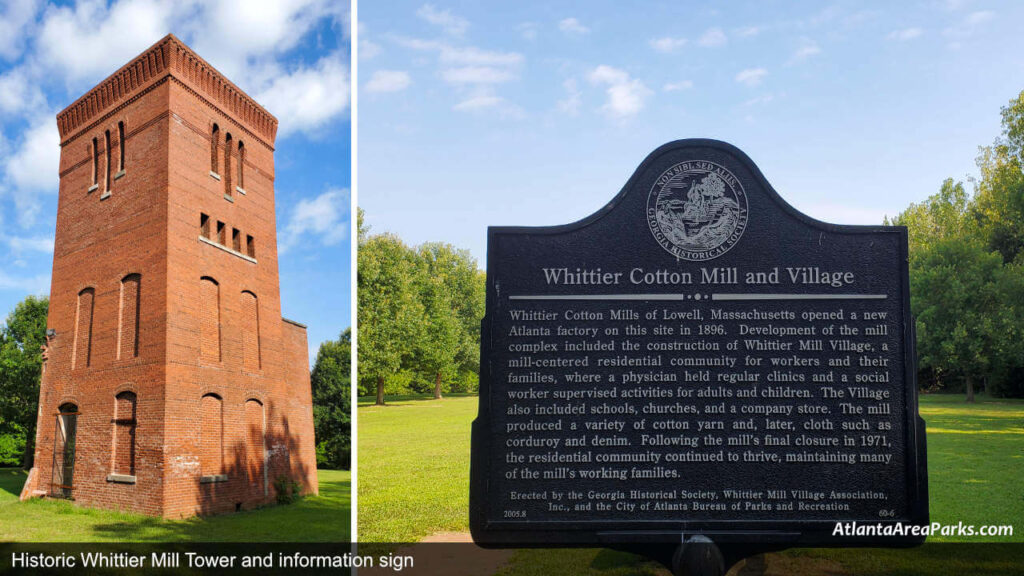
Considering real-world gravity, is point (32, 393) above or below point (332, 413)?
above

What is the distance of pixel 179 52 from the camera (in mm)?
20453

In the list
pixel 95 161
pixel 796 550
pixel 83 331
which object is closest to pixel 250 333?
pixel 83 331

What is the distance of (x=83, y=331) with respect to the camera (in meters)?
21.7

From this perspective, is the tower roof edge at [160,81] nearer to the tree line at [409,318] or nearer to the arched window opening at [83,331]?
the arched window opening at [83,331]

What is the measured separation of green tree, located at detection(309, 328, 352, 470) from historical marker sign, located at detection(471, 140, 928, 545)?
41087 millimetres

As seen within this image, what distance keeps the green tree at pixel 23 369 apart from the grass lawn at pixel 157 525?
2169 cm

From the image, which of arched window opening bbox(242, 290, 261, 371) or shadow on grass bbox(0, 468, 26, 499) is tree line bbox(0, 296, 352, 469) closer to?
shadow on grass bbox(0, 468, 26, 499)

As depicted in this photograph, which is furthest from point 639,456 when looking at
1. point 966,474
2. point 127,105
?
point 127,105

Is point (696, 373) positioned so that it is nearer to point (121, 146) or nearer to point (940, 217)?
point (121, 146)

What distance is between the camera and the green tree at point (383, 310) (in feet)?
132

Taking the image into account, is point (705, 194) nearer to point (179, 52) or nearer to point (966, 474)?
point (966, 474)

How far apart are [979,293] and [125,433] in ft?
145

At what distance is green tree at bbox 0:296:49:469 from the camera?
40.3m
